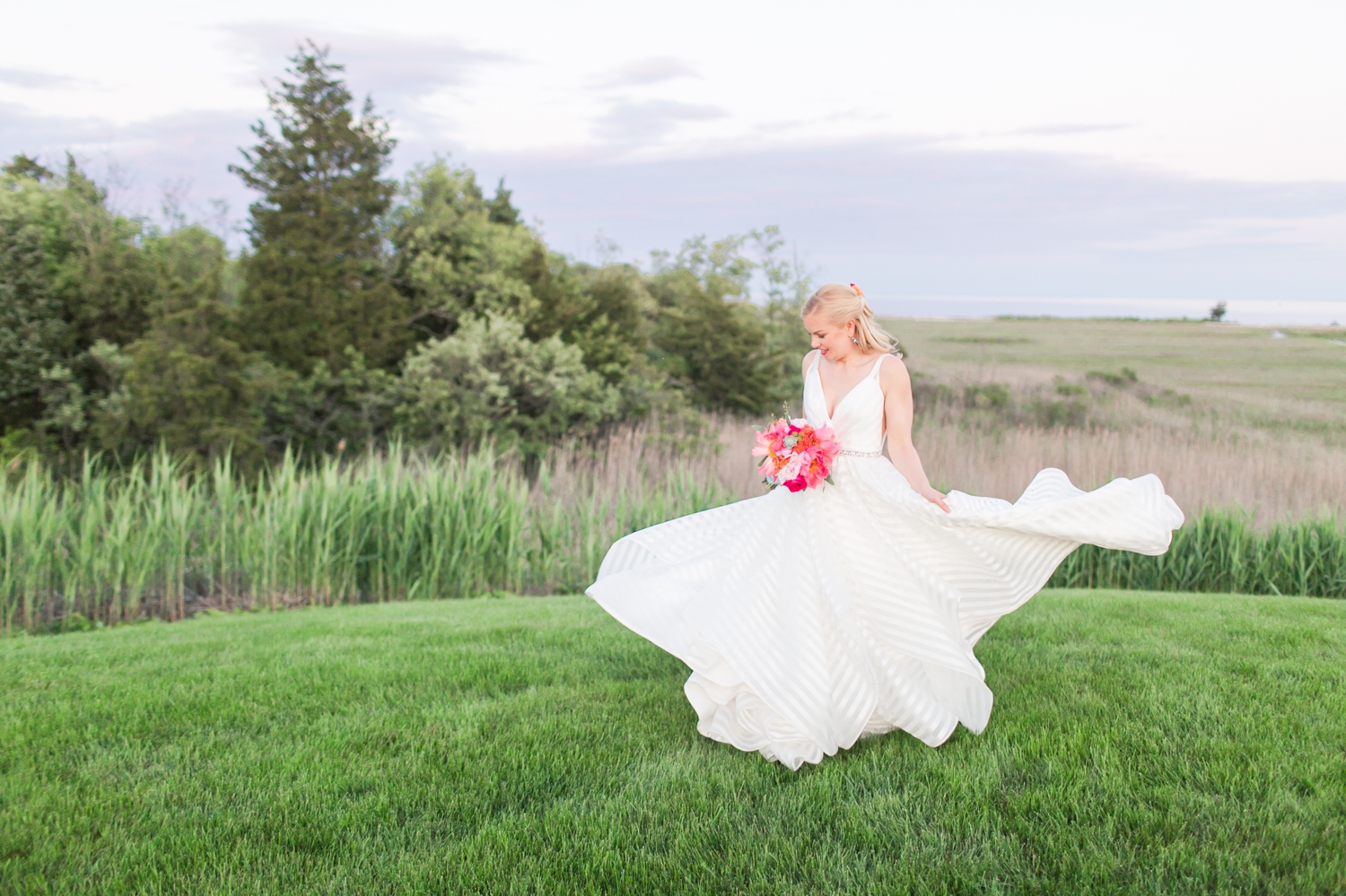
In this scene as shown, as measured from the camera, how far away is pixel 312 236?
14.5 metres

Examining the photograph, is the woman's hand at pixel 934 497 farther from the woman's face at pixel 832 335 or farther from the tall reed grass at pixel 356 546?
the tall reed grass at pixel 356 546

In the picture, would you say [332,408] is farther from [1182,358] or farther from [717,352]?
[1182,358]

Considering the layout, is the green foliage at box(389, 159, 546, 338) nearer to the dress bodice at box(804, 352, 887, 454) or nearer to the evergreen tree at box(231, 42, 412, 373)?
the evergreen tree at box(231, 42, 412, 373)

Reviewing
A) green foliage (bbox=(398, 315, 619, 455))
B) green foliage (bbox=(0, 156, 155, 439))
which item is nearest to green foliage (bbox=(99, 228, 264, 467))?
green foliage (bbox=(0, 156, 155, 439))

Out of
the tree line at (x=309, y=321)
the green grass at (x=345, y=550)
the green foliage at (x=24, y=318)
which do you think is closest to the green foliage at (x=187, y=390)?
the tree line at (x=309, y=321)

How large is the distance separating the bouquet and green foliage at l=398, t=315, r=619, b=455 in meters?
9.77

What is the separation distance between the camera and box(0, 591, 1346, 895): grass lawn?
258cm

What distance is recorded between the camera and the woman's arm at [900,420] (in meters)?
3.64

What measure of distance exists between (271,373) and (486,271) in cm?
420

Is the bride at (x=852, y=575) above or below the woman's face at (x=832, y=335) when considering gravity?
below

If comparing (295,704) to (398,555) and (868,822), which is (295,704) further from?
(398,555)

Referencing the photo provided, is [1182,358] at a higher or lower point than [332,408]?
higher

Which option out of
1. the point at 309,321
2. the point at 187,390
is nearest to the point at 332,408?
the point at 309,321

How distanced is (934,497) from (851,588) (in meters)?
0.55
